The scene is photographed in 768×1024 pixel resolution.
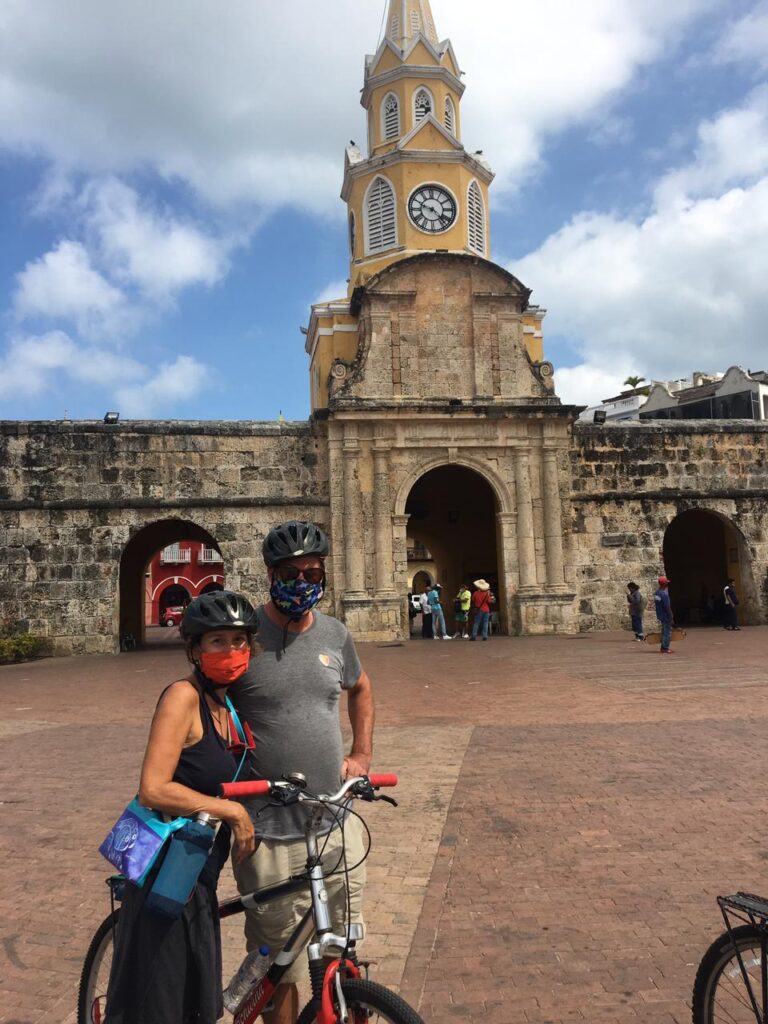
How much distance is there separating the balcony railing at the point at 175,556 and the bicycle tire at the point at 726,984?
46.1 metres

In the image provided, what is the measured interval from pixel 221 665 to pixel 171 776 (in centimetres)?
41

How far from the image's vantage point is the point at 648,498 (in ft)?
73.0

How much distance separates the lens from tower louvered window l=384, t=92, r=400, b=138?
1092 inches

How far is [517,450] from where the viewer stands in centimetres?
2159

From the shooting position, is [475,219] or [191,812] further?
[475,219]

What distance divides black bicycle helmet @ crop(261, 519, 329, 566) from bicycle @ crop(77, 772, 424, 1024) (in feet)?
2.69

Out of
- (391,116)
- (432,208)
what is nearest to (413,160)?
(432,208)

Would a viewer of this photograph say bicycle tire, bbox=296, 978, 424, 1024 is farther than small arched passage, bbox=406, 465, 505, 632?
No

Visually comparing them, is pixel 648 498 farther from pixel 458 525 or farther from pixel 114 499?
pixel 114 499

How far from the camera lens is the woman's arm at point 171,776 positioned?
2545 mm

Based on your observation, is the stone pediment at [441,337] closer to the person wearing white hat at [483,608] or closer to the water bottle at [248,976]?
the person wearing white hat at [483,608]

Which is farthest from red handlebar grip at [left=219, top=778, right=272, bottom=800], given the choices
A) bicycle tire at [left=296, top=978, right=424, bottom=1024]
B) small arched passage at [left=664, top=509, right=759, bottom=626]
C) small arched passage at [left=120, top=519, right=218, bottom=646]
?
small arched passage at [left=664, top=509, right=759, bottom=626]

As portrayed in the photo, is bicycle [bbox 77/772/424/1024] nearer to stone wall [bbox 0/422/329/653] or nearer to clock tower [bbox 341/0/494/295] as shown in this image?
stone wall [bbox 0/422/329/653]

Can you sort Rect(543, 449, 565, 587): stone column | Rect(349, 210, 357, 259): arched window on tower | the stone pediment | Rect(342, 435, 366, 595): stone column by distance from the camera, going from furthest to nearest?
Rect(349, 210, 357, 259): arched window on tower < the stone pediment < Rect(543, 449, 565, 587): stone column < Rect(342, 435, 366, 595): stone column
